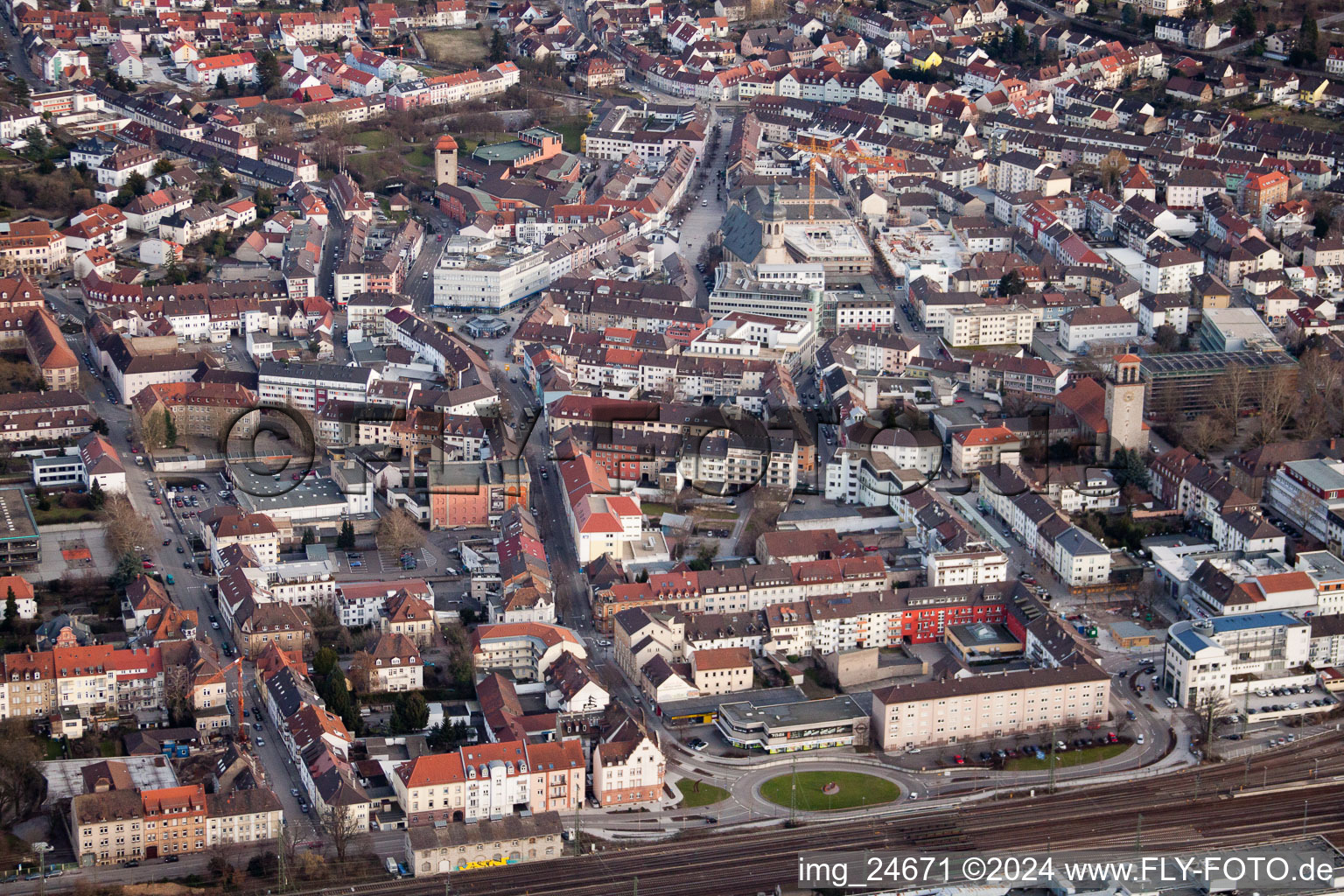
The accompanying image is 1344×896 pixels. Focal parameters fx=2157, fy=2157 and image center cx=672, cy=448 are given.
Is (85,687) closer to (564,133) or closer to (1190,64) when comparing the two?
(564,133)

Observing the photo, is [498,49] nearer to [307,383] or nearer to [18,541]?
[307,383]

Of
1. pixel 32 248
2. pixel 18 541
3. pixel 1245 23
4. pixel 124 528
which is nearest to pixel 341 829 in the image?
pixel 124 528

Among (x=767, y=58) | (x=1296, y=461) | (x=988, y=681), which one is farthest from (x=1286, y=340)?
(x=767, y=58)

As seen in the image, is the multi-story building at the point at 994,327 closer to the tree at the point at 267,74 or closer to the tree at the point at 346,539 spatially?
the tree at the point at 346,539

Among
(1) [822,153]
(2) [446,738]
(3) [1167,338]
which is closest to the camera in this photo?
(2) [446,738]

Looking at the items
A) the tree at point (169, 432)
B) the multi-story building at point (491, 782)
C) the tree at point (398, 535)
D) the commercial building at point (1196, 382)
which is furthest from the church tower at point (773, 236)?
→ the multi-story building at point (491, 782)
